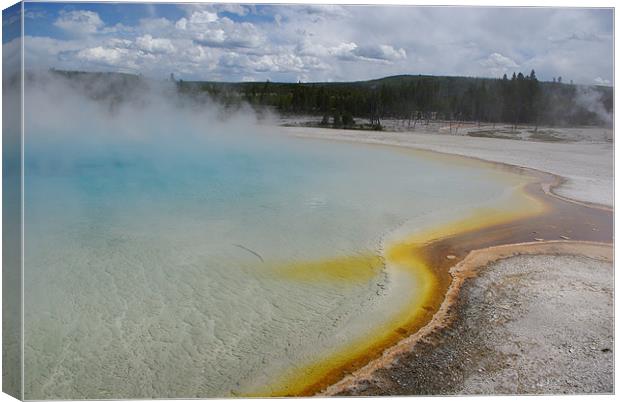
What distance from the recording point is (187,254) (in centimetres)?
478

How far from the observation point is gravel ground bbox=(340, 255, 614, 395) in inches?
124

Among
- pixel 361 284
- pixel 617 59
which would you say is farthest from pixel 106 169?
pixel 617 59

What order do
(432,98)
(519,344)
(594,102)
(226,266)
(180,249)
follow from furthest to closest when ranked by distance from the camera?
(180,249) < (432,98) < (226,266) < (594,102) < (519,344)

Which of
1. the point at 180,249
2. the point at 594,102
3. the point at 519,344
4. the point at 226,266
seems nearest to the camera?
the point at 519,344

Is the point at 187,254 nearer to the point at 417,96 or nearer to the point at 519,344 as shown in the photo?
the point at 417,96

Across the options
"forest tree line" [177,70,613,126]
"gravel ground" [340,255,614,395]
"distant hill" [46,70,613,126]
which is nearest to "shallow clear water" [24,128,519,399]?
"gravel ground" [340,255,614,395]

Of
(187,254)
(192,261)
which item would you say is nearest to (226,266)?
(192,261)

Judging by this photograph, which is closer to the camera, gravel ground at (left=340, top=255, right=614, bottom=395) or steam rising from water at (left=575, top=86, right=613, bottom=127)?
gravel ground at (left=340, top=255, right=614, bottom=395)

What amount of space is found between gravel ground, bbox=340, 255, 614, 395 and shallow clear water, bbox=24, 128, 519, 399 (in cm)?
48

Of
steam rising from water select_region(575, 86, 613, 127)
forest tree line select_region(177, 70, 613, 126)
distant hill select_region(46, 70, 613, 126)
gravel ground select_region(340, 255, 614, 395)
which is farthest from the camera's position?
forest tree line select_region(177, 70, 613, 126)

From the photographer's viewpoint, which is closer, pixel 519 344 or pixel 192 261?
pixel 519 344

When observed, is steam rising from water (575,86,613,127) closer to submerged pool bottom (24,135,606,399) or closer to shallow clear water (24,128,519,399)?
submerged pool bottom (24,135,606,399)

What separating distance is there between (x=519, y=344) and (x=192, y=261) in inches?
104

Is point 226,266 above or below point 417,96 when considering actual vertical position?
below
